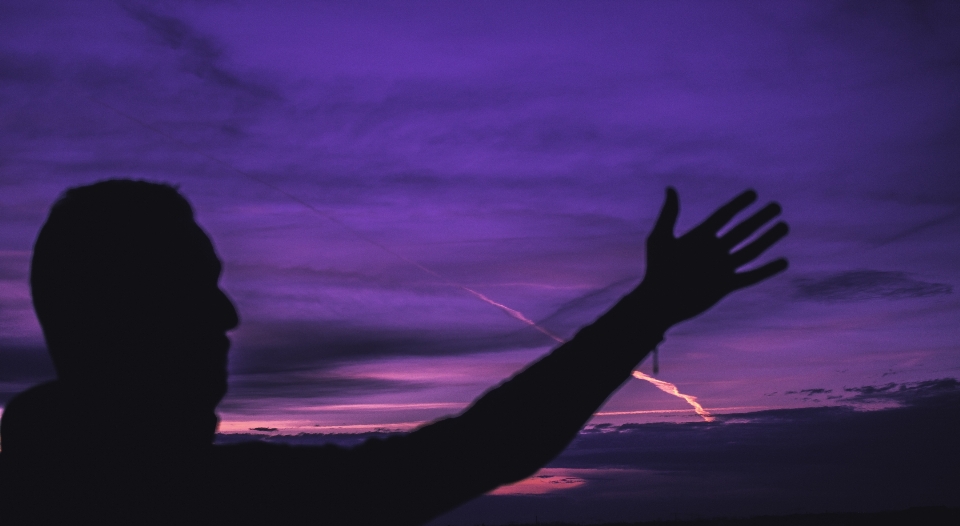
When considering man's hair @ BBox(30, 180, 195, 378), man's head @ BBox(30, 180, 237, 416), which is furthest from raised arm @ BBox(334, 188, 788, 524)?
man's hair @ BBox(30, 180, 195, 378)

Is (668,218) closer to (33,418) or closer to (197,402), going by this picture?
(197,402)

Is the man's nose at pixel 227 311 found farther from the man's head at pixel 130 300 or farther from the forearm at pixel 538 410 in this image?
the forearm at pixel 538 410

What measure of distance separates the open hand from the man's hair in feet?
4.41

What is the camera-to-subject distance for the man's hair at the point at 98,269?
1.78 metres

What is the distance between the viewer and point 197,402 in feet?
5.88

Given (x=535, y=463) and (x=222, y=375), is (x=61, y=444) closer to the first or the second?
(x=222, y=375)

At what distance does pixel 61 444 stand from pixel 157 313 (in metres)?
0.37

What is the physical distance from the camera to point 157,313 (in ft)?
5.96

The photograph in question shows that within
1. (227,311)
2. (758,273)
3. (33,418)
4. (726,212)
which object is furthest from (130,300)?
(758,273)

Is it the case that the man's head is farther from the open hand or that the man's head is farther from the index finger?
the index finger

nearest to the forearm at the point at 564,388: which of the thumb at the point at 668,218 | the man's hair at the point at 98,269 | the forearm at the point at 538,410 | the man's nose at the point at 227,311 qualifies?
the forearm at the point at 538,410

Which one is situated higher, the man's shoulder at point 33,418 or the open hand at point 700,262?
the open hand at point 700,262

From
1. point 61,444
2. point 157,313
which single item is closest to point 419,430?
point 157,313

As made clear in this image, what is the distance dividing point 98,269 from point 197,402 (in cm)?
43
